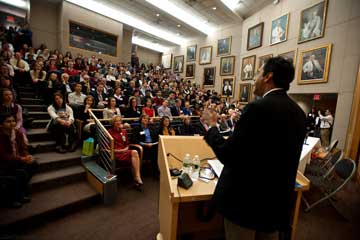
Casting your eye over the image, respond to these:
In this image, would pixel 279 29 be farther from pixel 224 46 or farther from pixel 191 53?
pixel 191 53

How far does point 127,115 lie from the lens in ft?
14.5

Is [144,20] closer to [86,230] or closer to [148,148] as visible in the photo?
[148,148]

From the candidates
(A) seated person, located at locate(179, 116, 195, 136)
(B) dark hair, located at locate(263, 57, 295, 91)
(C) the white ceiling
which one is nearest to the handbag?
(A) seated person, located at locate(179, 116, 195, 136)

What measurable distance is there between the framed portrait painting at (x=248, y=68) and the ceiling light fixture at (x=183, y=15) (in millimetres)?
3608

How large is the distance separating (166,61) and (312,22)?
10780mm

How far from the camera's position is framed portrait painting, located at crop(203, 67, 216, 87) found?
38.6ft

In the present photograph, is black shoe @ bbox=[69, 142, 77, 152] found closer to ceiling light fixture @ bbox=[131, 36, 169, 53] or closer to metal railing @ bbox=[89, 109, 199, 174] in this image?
metal railing @ bbox=[89, 109, 199, 174]

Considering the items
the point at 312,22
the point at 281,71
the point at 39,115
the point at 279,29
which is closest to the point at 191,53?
the point at 279,29

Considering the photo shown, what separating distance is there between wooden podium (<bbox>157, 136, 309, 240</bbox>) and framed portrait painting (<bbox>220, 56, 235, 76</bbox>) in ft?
32.2

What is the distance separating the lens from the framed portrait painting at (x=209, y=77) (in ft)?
38.6

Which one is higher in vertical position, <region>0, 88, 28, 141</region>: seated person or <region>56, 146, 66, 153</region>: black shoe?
<region>0, 88, 28, 141</region>: seated person

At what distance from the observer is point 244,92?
9.66m

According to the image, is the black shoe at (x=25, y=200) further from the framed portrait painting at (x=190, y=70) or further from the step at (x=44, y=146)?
the framed portrait painting at (x=190, y=70)

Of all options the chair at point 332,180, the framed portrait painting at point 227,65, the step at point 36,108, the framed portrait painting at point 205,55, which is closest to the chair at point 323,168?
the chair at point 332,180
